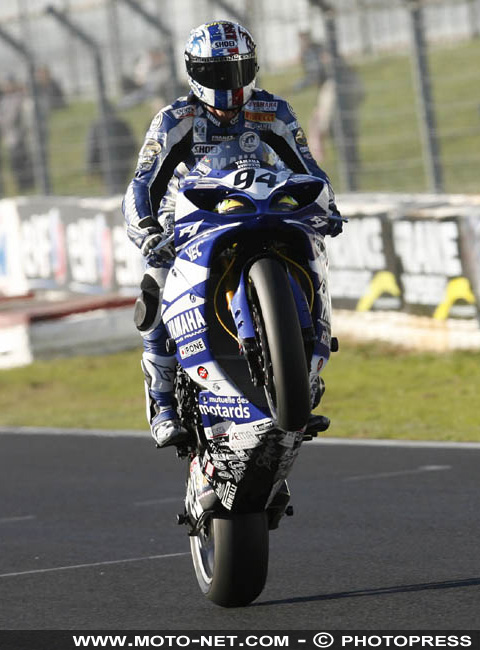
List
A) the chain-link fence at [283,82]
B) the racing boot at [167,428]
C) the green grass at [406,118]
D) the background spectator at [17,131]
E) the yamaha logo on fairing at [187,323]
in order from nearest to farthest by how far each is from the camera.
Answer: the yamaha logo on fairing at [187,323]
the racing boot at [167,428]
the green grass at [406,118]
the chain-link fence at [283,82]
the background spectator at [17,131]

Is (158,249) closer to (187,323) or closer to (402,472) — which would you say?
(187,323)

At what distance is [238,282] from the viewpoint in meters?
5.50

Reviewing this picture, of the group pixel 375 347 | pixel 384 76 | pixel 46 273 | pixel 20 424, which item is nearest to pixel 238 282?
pixel 20 424

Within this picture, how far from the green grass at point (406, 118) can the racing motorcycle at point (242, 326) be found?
9.39 metres

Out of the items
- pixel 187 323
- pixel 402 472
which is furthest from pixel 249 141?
pixel 402 472

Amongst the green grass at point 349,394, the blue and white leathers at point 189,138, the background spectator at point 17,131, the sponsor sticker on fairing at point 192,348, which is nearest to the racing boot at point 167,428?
the sponsor sticker on fairing at point 192,348

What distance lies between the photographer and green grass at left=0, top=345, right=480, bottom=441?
1144cm

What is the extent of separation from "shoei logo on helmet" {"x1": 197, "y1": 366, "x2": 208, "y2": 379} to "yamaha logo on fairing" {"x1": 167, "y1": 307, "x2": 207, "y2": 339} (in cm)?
14

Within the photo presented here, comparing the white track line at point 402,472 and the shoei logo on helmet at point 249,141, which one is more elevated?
the shoei logo on helmet at point 249,141

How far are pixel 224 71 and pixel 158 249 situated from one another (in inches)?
31.6

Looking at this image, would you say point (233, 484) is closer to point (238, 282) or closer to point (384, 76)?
point (238, 282)

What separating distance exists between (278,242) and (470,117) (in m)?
9.70

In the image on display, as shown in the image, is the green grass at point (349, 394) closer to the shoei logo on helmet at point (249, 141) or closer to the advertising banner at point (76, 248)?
the advertising banner at point (76, 248)

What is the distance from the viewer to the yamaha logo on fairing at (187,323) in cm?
556
